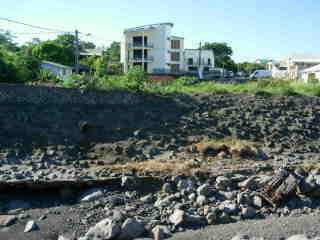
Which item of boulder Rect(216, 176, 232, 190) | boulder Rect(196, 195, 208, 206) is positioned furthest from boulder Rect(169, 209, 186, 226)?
boulder Rect(216, 176, 232, 190)

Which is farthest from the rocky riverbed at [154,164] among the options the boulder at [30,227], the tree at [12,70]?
the tree at [12,70]

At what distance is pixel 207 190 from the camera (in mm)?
9227

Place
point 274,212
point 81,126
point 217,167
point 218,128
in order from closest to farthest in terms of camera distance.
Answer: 1. point 274,212
2. point 217,167
3. point 81,126
4. point 218,128

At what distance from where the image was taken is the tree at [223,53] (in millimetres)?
65100

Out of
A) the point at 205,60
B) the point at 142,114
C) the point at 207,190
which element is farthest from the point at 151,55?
the point at 207,190

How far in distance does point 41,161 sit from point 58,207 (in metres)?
3.70

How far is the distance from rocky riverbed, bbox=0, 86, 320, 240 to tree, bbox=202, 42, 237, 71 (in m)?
45.3

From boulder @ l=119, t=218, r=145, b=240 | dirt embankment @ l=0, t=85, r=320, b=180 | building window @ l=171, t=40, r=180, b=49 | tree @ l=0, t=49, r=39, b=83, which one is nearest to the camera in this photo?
boulder @ l=119, t=218, r=145, b=240

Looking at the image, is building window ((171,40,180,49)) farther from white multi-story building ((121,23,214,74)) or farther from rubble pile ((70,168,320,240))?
rubble pile ((70,168,320,240))

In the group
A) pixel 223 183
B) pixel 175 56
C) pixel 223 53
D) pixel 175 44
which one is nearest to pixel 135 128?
pixel 223 183

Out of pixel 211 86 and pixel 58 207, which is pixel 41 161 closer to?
pixel 58 207

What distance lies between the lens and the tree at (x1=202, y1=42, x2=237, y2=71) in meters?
65.1

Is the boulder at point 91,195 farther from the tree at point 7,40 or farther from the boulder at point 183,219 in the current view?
the tree at point 7,40

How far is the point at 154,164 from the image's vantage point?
11.6 metres
